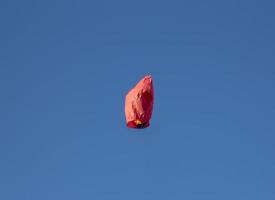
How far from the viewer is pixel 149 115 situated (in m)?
75.8

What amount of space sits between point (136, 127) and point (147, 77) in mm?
2490

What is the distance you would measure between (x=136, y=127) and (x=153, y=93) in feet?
6.01

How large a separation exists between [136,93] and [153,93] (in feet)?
3.15

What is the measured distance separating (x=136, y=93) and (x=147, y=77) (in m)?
0.95

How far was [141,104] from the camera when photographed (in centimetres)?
7512

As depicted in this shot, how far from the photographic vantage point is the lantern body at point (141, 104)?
75.2m

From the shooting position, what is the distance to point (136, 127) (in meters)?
75.9

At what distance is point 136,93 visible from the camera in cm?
7531

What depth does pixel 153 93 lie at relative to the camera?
7581cm

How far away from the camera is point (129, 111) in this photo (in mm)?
75438

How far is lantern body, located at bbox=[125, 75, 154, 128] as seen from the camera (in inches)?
2960

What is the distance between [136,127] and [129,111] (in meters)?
0.95

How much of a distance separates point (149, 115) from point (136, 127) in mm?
862

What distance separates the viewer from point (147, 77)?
75.5 metres
